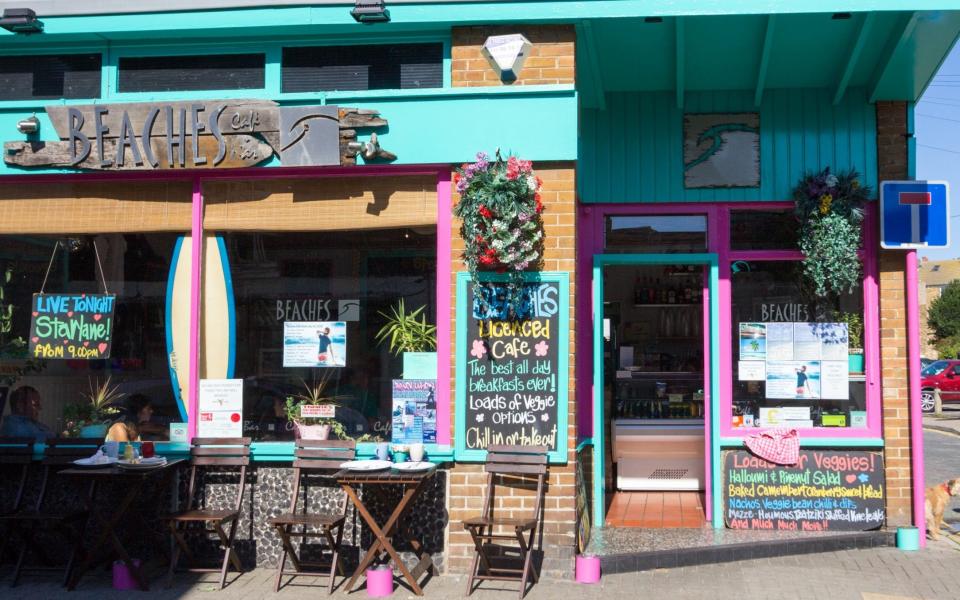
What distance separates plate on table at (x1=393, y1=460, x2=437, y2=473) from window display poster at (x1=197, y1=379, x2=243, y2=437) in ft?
4.79

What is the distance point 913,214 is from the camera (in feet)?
24.9

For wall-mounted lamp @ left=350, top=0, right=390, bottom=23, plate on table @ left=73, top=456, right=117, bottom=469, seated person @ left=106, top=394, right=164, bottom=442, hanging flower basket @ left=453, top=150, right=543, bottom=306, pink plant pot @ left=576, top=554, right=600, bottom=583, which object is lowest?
pink plant pot @ left=576, top=554, right=600, bottom=583

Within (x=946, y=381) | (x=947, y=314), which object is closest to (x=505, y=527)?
(x=946, y=381)

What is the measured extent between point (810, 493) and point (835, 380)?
990mm

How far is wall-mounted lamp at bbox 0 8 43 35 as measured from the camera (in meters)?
7.02

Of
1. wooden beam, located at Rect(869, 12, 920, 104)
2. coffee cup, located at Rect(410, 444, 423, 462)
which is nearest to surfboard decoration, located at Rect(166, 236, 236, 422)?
coffee cup, located at Rect(410, 444, 423, 462)

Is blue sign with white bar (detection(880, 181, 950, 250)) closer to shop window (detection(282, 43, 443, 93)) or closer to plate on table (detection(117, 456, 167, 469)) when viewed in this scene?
shop window (detection(282, 43, 443, 93))

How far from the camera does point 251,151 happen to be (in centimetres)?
698

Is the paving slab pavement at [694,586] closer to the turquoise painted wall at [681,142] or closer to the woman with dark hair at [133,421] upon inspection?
the woman with dark hair at [133,421]

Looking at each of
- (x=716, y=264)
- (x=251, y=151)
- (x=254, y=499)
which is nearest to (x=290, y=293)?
(x=251, y=151)

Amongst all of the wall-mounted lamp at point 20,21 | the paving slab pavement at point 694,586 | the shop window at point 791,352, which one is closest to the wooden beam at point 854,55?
the shop window at point 791,352

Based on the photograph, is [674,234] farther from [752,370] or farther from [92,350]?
[92,350]

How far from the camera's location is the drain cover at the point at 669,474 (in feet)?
30.7

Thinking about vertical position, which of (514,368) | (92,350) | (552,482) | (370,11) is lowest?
(552,482)
